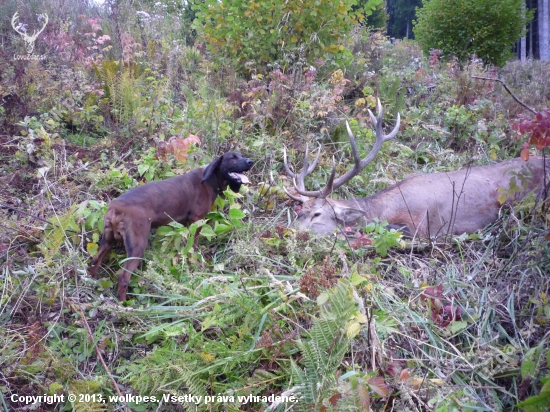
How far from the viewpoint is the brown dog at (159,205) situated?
12.7ft

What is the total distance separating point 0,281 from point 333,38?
19.2ft

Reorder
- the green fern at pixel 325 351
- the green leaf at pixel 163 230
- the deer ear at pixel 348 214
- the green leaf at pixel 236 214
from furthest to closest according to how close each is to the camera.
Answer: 1. the deer ear at pixel 348 214
2. the green leaf at pixel 236 214
3. the green leaf at pixel 163 230
4. the green fern at pixel 325 351

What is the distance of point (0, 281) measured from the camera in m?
3.56

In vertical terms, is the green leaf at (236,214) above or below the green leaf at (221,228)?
above

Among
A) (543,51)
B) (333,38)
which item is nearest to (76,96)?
(333,38)

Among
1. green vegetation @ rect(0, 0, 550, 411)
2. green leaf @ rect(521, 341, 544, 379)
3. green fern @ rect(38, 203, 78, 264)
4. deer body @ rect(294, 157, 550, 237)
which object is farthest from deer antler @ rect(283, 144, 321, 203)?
green leaf @ rect(521, 341, 544, 379)

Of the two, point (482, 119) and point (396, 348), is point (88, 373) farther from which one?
point (482, 119)

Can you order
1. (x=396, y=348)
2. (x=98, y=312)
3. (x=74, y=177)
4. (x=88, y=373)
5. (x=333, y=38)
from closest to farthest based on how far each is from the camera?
(x=396, y=348) < (x=88, y=373) < (x=98, y=312) < (x=74, y=177) < (x=333, y=38)

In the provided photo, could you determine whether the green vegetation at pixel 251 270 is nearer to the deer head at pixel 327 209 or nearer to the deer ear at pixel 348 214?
the deer head at pixel 327 209

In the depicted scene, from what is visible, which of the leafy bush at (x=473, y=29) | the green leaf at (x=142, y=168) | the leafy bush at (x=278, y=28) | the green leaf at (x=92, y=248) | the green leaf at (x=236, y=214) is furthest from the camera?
the leafy bush at (x=473, y=29)

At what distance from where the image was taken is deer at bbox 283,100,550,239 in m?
4.68

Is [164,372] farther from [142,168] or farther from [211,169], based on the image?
[142,168]

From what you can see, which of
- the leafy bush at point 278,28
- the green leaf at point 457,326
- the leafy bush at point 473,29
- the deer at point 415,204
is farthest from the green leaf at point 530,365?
the leafy bush at point 473,29

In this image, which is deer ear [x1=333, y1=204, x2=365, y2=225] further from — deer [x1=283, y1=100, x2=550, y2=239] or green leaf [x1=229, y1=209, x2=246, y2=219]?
green leaf [x1=229, y1=209, x2=246, y2=219]
